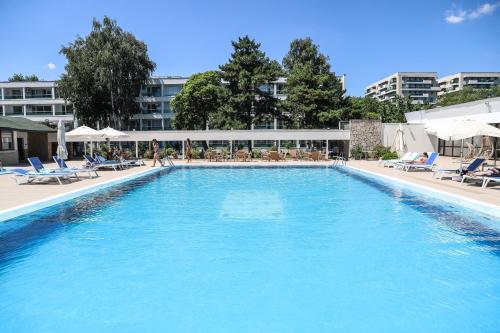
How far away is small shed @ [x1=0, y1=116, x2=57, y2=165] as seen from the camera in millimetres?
24219

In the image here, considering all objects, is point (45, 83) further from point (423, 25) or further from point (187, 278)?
point (187, 278)

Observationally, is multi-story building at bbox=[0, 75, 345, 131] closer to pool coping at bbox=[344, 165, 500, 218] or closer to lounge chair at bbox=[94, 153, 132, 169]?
lounge chair at bbox=[94, 153, 132, 169]

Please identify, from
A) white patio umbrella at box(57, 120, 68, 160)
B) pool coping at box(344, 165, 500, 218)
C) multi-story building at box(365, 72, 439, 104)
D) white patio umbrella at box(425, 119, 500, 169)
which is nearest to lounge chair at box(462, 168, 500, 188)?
white patio umbrella at box(425, 119, 500, 169)

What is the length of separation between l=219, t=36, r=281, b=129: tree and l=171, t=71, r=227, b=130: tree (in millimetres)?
6674

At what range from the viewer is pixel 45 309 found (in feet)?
15.2

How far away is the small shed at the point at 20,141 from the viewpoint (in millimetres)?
24219

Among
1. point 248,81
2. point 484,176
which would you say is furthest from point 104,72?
point 484,176

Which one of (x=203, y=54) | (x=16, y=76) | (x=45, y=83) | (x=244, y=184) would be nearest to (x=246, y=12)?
(x=203, y=54)

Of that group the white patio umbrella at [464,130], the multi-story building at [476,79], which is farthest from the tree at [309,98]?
the multi-story building at [476,79]

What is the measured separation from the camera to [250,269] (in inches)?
234

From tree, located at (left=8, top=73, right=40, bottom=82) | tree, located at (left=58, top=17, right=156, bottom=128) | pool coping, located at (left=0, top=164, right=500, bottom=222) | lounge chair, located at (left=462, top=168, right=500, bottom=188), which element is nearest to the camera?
pool coping, located at (left=0, top=164, right=500, bottom=222)

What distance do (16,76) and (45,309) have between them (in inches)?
3369

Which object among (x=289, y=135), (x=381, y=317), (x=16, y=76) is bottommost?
(x=381, y=317)

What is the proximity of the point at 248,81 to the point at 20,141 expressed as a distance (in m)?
19.4
